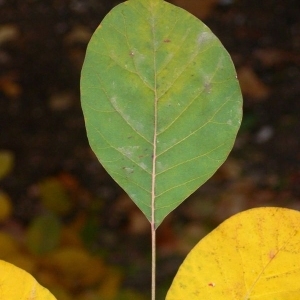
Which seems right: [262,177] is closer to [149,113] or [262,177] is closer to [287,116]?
[287,116]

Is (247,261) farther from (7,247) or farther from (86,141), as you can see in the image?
(86,141)

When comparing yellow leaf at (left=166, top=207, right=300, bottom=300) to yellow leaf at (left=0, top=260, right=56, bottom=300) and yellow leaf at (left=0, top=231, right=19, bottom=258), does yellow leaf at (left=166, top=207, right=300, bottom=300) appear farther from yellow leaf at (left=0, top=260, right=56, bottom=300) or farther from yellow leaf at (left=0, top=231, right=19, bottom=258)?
yellow leaf at (left=0, top=231, right=19, bottom=258)

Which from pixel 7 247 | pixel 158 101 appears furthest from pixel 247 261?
pixel 7 247

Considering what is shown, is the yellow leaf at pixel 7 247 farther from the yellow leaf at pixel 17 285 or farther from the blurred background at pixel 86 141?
the yellow leaf at pixel 17 285

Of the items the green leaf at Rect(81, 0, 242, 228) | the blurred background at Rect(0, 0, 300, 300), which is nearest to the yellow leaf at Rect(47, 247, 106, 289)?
the blurred background at Rect(0, 0, 300, 300)

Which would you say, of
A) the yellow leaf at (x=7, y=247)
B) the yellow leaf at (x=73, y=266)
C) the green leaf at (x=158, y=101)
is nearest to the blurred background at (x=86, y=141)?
the yellow leaf at (x=73, y=266)

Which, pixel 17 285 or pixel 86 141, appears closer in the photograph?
pixel 17 285

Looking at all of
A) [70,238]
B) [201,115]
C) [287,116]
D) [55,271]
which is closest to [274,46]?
[287,116]
